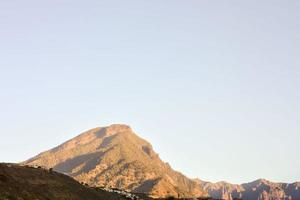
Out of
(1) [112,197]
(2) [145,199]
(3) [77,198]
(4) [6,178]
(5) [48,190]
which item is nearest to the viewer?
(4) [6,178]

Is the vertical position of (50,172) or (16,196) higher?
(50,172)

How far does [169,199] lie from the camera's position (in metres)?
76.0

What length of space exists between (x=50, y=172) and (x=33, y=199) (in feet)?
50.9

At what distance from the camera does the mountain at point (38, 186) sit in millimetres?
40331

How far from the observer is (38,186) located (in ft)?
152

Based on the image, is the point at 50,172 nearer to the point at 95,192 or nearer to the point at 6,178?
the point at 95,192

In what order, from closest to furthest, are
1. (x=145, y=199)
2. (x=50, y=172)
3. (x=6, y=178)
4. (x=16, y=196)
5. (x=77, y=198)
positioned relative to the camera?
(x=16, y=196)
(x=6, y=178)
(x=77, y=198)
(x=50, y=172)
(x=145, y=199)

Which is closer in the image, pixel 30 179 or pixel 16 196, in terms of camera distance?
pixel 16 196

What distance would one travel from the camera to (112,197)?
60938mm

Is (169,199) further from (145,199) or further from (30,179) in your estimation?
(30,179)

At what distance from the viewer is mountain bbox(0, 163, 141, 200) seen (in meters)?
40.3

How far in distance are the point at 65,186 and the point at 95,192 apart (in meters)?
7.51

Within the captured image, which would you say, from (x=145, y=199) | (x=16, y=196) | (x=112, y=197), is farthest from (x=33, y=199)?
(x=145, y=199)

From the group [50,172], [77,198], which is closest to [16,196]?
[77,198]
